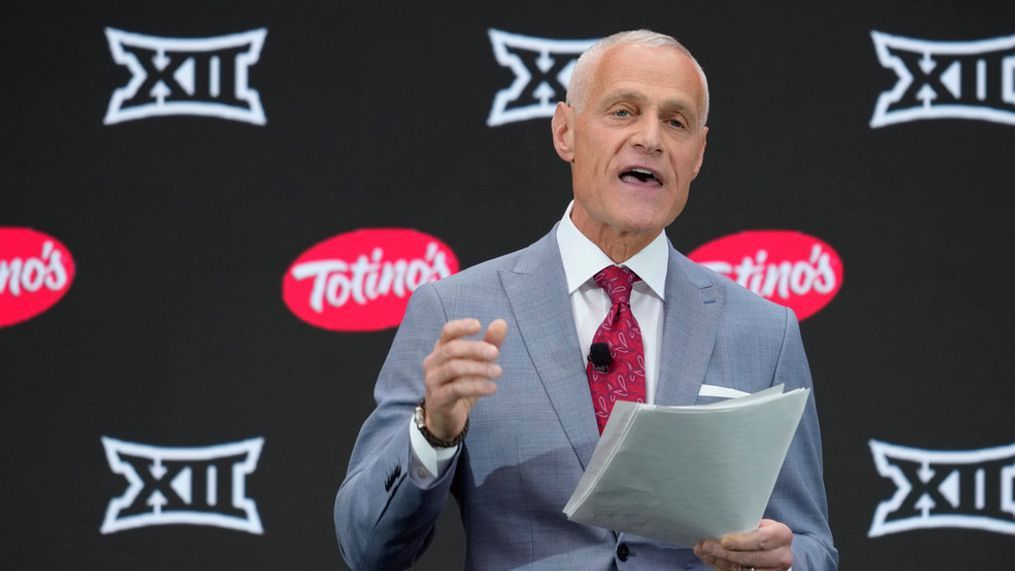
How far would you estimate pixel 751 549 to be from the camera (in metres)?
1.48

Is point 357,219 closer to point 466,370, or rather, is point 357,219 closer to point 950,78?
point 950,78

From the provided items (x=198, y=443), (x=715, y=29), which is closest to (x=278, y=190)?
(x=198, y=443)

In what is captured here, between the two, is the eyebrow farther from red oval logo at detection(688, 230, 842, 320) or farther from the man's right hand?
red oval logo at detection(688, 230, 842, 320)

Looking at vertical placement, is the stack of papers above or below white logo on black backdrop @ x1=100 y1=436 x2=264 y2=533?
above

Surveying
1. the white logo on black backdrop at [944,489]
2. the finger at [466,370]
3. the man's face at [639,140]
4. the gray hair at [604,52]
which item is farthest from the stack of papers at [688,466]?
the white logo on black backdrop at [944,489]

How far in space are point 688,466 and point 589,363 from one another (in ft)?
1.01

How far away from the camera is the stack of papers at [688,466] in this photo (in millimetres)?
1354

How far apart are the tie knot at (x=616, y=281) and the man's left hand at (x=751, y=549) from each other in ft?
1.26

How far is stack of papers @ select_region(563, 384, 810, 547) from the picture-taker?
1354 millimetres

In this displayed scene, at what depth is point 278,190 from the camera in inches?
118

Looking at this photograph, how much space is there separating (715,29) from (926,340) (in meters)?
0.91

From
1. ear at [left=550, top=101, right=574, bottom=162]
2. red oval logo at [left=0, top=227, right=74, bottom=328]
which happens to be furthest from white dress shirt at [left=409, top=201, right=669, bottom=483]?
red oval logo at [left=0, top=227, right=74, bottom=328]

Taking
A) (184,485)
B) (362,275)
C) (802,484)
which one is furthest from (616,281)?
(184,485)

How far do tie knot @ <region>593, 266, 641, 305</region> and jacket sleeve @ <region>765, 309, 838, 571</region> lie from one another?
23 centimetres
